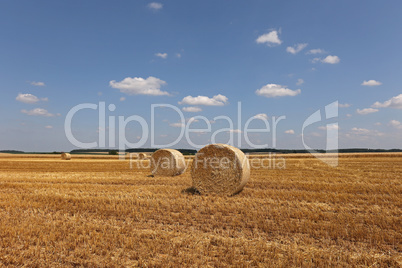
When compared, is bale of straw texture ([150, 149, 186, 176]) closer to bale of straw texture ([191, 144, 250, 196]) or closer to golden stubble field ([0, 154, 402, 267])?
bale of straw texture ([191, 144, 250, 196])

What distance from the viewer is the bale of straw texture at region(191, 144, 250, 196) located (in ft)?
29.1

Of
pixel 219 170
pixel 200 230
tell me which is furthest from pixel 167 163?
pixel 200 230

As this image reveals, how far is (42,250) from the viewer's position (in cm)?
431

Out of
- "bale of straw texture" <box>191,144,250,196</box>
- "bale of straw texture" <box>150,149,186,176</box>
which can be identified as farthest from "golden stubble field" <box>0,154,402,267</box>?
"bale of straw texture" <box>150,149,186,176</box>

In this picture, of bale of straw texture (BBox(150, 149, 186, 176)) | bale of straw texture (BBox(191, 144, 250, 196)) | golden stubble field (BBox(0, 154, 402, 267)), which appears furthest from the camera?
bale of straw texture (BBox(150, 149, 186, 176))

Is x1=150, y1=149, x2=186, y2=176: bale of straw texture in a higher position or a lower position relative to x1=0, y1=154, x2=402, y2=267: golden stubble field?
higher

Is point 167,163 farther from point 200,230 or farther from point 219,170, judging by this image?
point 200,230

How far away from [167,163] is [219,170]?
5.92 metres

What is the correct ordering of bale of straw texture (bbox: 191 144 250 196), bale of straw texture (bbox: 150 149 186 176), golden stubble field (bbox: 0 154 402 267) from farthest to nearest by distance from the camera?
bale of straw texture (bbox: 150 149 186 176) → bale of straw texture (bbox: 191 144 250 196) → golden stubble field (bbox: 0 154 402 267)

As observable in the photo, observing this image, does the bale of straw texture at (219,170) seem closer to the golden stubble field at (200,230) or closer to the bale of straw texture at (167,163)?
the golden stubble field at (200,230)

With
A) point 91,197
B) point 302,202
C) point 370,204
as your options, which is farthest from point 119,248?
point 370,204

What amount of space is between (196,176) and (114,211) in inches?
138

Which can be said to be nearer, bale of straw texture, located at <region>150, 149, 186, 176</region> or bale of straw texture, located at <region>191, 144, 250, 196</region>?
bale of straw texture, located at <region>191, 144, 250, 196</region>

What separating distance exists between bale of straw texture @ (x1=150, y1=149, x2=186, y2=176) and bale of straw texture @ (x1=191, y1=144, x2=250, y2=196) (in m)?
4.97
